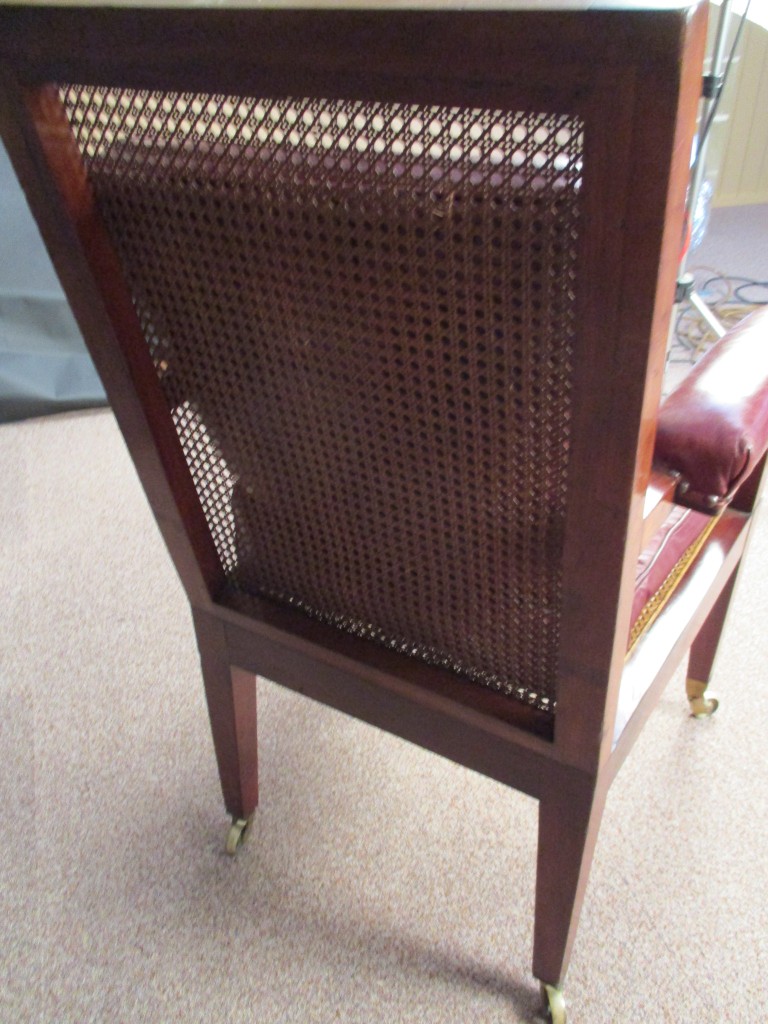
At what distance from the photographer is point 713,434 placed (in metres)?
0.65

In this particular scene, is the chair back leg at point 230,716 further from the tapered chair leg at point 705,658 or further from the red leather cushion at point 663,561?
the tapered chair leg at point 705,658

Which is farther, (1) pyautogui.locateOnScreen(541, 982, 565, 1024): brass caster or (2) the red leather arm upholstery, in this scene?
(1) pyautogui.locateOnScreen(541, 982, 565, 1024): brass caster

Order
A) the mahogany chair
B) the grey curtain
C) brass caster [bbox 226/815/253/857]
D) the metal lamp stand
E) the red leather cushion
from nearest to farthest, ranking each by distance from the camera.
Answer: the mahogany chair → the red leather cushion → brass caster [bbox 226/815/253/857] → the metal lamp stand → the grey curtain

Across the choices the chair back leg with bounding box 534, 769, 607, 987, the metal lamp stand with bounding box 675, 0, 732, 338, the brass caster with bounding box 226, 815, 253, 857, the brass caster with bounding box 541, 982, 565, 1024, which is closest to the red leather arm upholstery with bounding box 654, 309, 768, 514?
the chair back leg with bounding box 534, 769, 607, 987

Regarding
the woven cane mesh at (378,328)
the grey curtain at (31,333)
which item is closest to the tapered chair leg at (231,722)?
the woven cane mesh at (378,328)

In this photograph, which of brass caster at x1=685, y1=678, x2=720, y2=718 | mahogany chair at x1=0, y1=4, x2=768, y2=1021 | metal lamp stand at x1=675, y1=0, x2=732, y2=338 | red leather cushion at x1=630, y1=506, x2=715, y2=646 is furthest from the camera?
metal lamp stand at x1=675, y1=0, x2=732, y2=338

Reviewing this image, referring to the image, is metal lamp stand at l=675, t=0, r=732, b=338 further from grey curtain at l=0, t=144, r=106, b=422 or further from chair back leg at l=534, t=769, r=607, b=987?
grey curtain at l=0, t=144, r=106, b=422

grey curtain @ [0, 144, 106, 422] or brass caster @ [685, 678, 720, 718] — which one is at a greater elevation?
grey curtain @ [0, 144, 106, 422]

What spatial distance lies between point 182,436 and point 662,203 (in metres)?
0.50

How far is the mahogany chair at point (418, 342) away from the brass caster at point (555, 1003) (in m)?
0.04

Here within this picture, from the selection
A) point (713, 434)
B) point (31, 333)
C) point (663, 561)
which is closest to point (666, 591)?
point (663, 561)

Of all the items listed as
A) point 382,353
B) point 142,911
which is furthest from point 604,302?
point 142,911

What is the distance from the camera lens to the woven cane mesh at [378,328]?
1.50 ft

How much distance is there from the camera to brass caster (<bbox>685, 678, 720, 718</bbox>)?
1228mm
